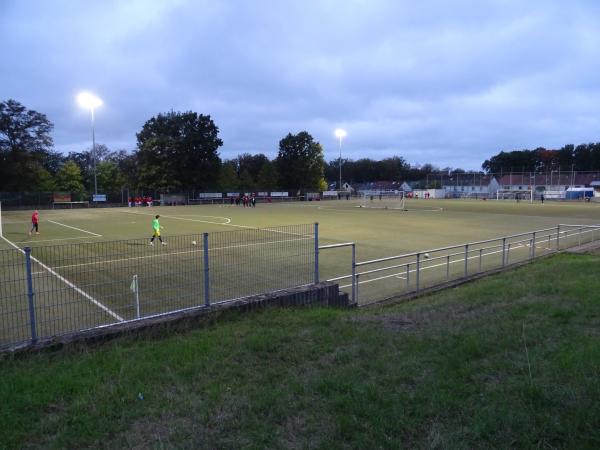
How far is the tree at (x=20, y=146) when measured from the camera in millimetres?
66938

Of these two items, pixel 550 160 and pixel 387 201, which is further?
pixel 550 160

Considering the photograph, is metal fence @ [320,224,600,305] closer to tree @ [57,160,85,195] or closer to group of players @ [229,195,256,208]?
group of players @ [229,195,256,208]

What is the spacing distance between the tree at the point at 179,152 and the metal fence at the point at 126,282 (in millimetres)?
61562

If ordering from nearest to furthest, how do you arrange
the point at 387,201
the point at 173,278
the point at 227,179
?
the point at 173,278
the point at 387,201
the point at 227,179

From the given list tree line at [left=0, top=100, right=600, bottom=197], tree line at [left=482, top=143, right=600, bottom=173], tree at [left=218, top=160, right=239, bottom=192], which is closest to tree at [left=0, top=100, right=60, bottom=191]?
tree line at [left=0, top=100, right=600, bottom=197]

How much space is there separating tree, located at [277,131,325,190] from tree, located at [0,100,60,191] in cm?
4877

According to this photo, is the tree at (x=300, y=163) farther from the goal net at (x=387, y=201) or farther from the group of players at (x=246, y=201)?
the goal net at (x=387, y=201)

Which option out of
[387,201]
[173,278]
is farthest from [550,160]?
[173,278]

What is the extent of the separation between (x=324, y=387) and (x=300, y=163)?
322 feet

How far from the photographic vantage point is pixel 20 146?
228 feet

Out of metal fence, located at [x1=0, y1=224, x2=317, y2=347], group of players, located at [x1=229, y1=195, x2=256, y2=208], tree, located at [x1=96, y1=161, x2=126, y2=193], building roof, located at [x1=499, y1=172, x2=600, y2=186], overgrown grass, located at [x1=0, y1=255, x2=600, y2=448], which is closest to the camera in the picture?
overgrown grass, located at [x1=0, y1=255, x2=600, y2=448]

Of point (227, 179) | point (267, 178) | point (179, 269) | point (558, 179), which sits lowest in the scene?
point (179, 269)

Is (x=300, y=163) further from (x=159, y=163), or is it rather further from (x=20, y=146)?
(x=20, y=146)

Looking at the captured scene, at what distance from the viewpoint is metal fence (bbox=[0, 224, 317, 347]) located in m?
8.57
